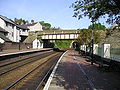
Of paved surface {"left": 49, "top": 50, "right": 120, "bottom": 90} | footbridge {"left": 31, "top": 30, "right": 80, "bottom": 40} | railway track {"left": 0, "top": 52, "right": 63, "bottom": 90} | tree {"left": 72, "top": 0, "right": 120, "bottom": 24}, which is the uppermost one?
footbridge {"left": 31, "top": 30, "right": 80, "bottom": 40}

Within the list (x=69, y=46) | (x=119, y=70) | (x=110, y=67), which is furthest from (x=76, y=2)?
(x=69, y=46)

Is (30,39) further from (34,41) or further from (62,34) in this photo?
(62,34)

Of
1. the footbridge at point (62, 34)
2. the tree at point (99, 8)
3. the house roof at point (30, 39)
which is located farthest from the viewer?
the house roof at point (30, 39)

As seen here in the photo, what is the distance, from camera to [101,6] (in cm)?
668

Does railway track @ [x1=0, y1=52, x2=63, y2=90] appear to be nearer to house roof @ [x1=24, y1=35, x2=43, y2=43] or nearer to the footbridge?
the footbridge

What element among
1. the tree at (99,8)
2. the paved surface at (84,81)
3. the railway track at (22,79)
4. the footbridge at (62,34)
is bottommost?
the railway track at (22,79)

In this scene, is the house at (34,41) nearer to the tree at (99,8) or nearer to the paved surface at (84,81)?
the paved surface at (84,81)

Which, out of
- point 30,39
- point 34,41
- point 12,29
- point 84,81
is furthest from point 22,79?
point 30,39

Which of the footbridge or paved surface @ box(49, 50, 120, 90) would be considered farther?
the footbridge

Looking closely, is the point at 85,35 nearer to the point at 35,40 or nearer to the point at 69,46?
the point at 35,40

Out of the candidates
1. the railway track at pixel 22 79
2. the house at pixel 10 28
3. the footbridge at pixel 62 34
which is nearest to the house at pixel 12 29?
the house at pixel 10 28

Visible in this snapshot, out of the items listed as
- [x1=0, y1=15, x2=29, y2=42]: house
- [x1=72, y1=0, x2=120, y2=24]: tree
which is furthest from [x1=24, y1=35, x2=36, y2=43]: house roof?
[x1=72, y1=0, x2=120, y2=24]: tree

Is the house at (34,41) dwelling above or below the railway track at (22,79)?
above

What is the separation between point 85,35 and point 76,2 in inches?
1158
